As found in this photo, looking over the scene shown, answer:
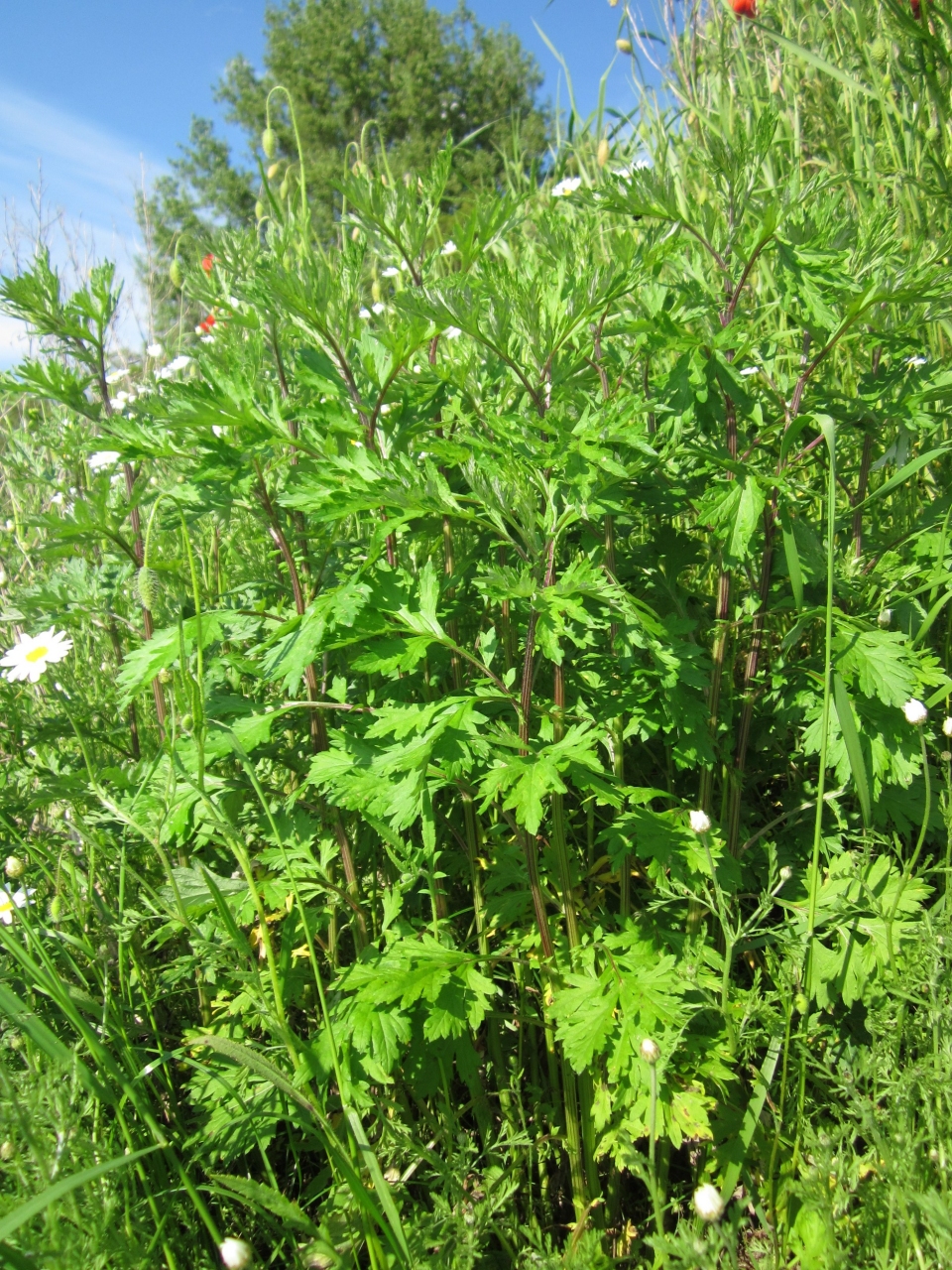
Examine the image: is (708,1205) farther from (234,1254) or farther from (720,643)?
(720,643)

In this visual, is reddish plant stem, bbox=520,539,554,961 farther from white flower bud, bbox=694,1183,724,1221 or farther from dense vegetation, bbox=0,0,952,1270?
white flower bud, bbox=694,1183,724,1221

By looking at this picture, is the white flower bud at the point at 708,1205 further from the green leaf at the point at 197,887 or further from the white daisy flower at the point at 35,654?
the white daisy flower at the point at 35,654

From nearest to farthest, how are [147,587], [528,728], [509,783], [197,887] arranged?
[509,783] → [528,728] → [147,587] → [197,887]

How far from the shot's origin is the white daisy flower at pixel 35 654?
5.65ft

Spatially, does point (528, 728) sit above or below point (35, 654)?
below

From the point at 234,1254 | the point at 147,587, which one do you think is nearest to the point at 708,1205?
the point at 234,1254

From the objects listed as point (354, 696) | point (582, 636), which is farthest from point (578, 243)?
point (354, 696)

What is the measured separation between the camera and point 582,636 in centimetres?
149

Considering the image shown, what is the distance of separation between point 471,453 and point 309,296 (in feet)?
1.17

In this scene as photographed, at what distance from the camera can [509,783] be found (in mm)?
1176

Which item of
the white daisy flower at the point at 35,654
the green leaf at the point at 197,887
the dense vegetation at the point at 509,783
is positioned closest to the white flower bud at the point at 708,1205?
the dense vegetation at the point at 509,783

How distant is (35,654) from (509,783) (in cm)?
119

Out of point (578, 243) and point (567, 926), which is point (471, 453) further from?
point (567, 926)

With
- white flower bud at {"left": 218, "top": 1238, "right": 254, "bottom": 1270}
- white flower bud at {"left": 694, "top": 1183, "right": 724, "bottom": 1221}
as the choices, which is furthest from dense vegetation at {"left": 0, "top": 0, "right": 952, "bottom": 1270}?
white flower bud at {"left": 218, "top": 1238, "right": 254, "bottom": 1270}
